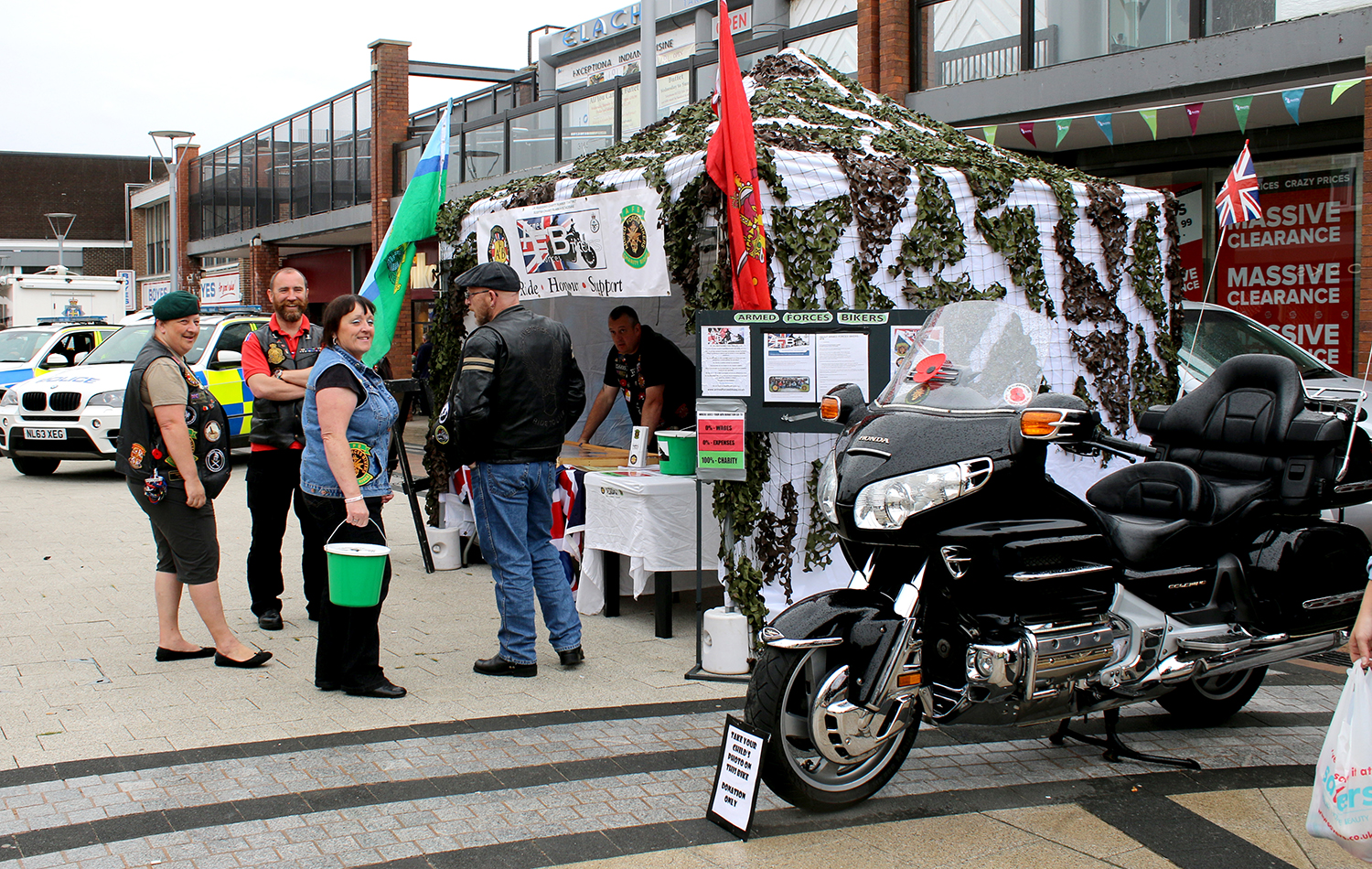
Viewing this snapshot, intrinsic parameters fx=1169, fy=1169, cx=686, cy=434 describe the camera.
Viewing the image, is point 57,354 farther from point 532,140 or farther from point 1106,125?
point 1106,125

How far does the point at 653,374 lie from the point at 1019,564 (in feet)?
14.0

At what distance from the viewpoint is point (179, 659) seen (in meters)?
5.77

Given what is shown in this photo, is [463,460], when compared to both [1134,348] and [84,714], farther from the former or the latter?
[1134,348]

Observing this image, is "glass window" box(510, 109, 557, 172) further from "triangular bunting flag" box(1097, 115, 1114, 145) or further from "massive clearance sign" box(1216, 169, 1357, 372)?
"massive clearance sign" box(1216, 169, 1357, 372)

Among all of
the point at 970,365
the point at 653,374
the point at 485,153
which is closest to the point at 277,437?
the point at 653,374

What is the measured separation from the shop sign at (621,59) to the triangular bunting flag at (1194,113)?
11.5 m

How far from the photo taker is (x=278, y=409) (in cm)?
629

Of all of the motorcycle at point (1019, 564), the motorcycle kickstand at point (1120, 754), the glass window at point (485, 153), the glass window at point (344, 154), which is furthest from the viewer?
the glass window at point (344, 154)

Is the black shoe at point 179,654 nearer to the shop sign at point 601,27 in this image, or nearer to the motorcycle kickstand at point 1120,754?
the motorcycle kickstand at point 1120,754

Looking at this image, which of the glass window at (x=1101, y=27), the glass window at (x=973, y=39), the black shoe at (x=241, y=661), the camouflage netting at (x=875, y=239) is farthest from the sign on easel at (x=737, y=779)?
the glass window at (x=973, y=39)

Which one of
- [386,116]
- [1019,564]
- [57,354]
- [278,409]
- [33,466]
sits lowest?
[33,466]

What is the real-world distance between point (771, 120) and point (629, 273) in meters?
1.16

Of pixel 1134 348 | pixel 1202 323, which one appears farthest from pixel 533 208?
pixel 1202 323

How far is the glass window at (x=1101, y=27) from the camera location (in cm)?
1089
